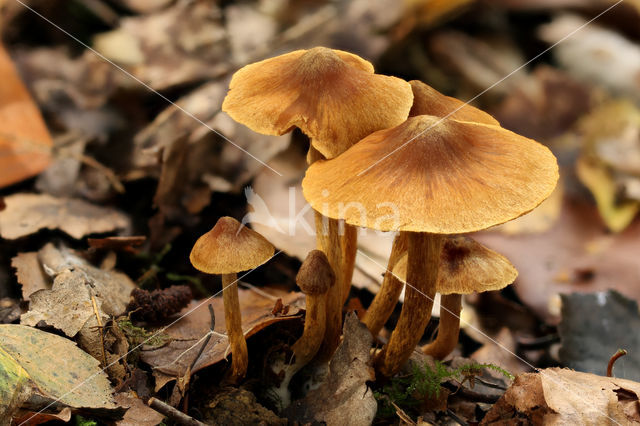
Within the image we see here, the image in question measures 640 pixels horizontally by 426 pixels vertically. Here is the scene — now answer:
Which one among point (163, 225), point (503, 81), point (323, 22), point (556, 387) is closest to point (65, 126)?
point (163, 225)

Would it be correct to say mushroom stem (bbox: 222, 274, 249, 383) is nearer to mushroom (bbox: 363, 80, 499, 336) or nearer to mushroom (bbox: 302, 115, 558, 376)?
mushroom (bbox: 302, 115, 558, 376)

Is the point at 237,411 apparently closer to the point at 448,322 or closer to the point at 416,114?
the point at 448,322

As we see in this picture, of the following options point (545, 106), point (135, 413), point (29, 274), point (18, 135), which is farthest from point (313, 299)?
point (545, 106)

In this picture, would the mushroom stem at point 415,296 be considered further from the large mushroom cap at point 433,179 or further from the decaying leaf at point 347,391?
the large mushroom cap at point 433,179

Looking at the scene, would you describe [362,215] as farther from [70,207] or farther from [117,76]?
[117,76]

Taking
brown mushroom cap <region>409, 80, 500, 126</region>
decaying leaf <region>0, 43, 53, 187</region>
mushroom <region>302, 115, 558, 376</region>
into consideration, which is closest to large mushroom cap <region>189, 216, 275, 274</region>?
mushroom <region>302, 115, 558, 376</region>
